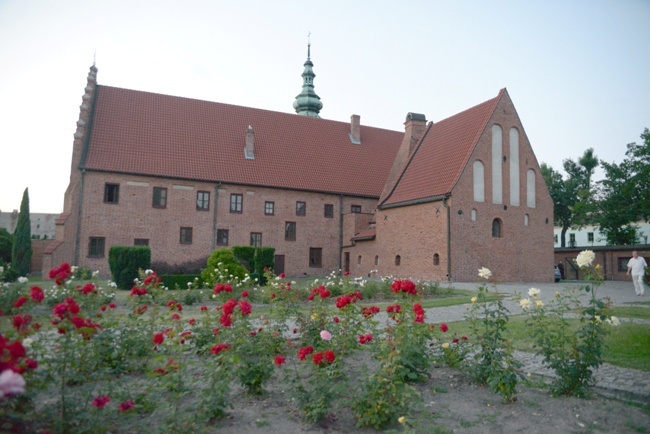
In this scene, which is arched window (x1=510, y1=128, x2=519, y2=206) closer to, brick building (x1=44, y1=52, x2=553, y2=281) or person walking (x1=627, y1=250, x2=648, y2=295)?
brick building (x1=44, y1=52, x2=553, y2=281)

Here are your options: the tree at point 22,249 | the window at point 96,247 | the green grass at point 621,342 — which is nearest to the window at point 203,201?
the window at point 96,247

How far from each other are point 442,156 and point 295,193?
33.3 feet

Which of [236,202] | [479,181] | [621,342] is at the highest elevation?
[479,181]

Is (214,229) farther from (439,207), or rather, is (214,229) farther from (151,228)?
(439,207)

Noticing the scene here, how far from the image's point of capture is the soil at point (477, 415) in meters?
4.40

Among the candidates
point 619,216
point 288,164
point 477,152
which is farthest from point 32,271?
point 619,216

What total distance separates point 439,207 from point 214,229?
13.9 metres

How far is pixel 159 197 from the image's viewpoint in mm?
28453

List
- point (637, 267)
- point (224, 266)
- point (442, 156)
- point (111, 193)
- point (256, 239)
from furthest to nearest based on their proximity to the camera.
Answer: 1. point (256, 239)
2. point (442, 156)
3. point (111, 193)
4. point (224, 266)
5. point (637, 267)

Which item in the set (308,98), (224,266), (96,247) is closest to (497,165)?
(224,266)

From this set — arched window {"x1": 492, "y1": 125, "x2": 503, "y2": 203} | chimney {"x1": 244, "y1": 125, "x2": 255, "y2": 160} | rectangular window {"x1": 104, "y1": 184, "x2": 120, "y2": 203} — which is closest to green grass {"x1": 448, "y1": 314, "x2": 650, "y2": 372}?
arched window {"x1": 492, "y1": 125, "x2": 503, "y2": 203}

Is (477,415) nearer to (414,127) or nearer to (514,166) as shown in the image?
(514,166)

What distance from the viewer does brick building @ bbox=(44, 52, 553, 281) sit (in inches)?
1006

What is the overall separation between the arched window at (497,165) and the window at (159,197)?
19.3 m
